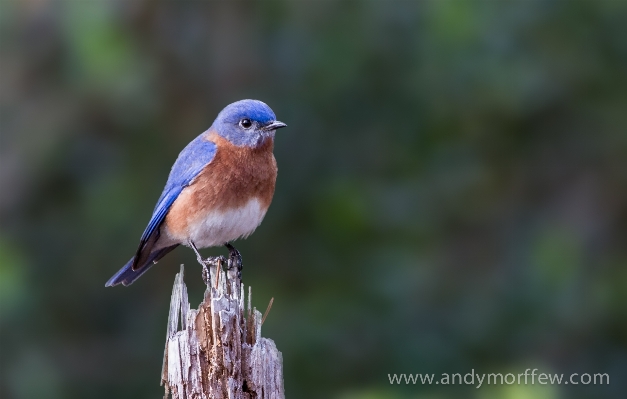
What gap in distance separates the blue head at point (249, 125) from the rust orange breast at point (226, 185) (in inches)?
1.6

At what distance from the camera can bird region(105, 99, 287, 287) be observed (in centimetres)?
546

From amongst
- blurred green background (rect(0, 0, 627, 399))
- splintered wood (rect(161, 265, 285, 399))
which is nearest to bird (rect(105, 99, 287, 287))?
splintered wood (rect(161, 265, 285, 399))

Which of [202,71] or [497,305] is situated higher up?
[202,71]

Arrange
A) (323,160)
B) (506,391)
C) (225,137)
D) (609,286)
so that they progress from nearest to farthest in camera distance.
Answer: (506,391)
(225,137)
(609,286)
(323,160)

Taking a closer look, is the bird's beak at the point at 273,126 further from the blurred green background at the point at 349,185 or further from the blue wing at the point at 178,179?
the blurred green background at the point at 349,185

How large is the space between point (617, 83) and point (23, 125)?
4986 millimetres

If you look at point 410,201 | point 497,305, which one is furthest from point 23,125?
point 497,305

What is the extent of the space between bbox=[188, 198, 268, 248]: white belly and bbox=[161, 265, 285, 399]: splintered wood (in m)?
1.49

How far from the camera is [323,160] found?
843 cm

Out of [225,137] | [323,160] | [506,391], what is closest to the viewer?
[506,391]

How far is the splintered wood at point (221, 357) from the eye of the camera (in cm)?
378

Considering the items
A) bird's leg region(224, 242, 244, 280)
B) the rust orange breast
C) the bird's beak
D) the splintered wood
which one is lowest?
the splintered wood

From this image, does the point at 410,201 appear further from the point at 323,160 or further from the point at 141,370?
the point at 141,370

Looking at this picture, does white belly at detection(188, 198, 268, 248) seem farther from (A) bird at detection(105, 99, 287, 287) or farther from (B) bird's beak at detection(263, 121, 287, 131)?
(B) bird's beak at detection(263, 121, 287, 131)
